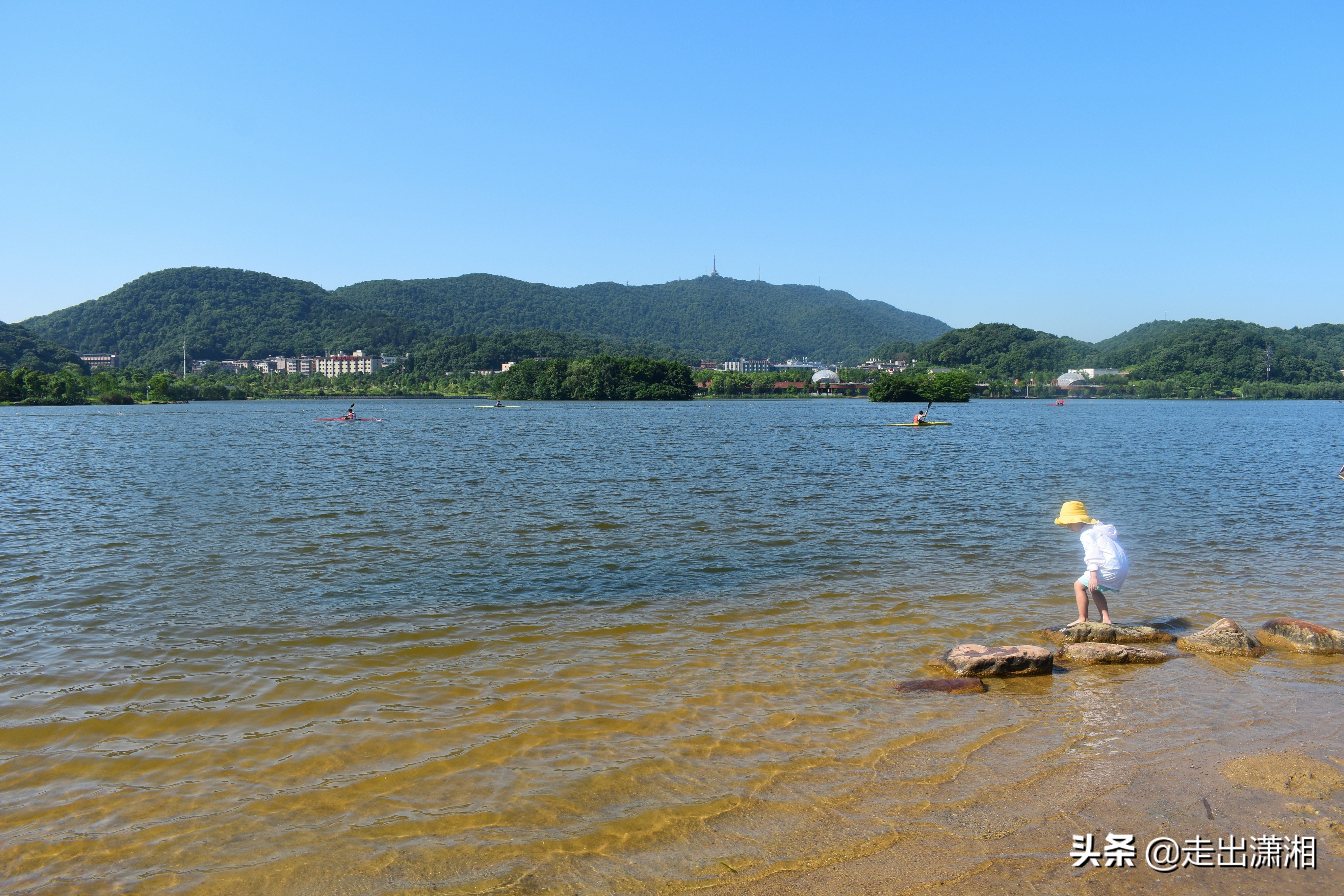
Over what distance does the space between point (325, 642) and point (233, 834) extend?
5.29 m

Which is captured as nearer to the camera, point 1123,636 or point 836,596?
point 1123,636

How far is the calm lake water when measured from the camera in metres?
5.96

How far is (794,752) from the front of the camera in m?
7.52

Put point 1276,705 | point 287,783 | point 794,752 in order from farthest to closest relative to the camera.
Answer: point 1276,705 < point 794,752 < point 287,783

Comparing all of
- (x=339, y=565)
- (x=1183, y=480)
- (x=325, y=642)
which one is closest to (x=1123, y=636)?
(x=325, y=642)

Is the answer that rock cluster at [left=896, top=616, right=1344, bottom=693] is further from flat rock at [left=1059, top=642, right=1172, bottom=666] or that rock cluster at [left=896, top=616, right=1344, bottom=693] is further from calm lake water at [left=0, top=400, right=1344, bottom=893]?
calm lake water at [left=0, top=400, right=1344, bottom=893]

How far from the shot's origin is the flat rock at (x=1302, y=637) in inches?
411

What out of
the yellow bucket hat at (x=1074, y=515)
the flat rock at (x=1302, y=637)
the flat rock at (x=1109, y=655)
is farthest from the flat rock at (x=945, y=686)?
the flat rock at (x=1302, y=637)

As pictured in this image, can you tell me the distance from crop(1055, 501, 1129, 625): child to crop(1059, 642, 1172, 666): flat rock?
75 cm

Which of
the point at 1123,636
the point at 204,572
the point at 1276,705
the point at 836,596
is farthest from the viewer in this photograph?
the point at 204,572

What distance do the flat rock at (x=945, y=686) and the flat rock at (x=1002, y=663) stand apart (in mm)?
224

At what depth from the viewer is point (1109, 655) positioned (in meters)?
10.2

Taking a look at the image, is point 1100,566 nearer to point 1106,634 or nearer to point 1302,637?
point 1106,634

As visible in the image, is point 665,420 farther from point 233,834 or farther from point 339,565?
point 233,834
